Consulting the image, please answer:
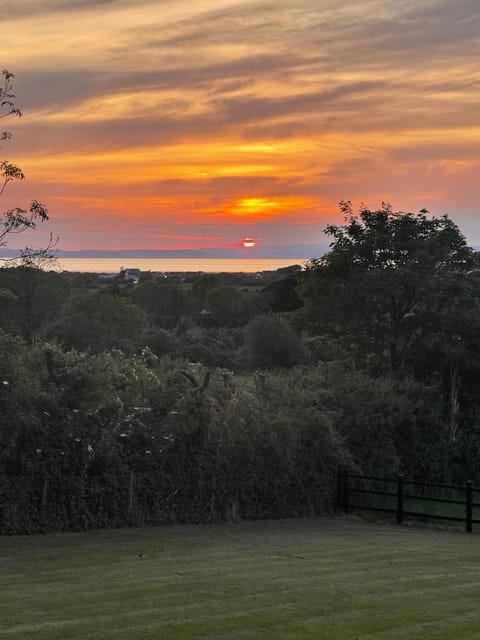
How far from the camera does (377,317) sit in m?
32.6

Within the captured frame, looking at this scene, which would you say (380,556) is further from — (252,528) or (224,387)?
(224,387)

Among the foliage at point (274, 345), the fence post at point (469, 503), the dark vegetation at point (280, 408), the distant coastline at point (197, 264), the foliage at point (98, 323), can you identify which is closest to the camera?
the dark vegetation at point (280, 408)

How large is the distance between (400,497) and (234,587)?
11.4 meters

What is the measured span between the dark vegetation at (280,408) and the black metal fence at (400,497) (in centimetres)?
56

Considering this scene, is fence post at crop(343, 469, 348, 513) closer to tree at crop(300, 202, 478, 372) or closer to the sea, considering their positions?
tree at crop(300, 202, 478, 372)

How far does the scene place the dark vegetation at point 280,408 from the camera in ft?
54.9

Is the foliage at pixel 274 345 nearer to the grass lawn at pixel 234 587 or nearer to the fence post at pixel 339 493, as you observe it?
the fence post at pixel 339 493

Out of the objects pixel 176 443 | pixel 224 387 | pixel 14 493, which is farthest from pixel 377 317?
pixel 14 493

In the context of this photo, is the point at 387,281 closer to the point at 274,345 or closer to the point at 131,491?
the point at 131,491

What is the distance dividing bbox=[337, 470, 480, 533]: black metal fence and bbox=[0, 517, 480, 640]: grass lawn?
3.11 m

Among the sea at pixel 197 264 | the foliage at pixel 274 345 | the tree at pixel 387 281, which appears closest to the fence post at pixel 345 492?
the tree at pixel 387 281

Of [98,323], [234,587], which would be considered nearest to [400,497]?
[234,587]

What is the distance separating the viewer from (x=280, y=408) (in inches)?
884

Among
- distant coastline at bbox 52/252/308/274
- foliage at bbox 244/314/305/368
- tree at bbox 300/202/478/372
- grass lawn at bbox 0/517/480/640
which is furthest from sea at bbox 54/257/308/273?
grass lawn at bbox 0/517/480/640
